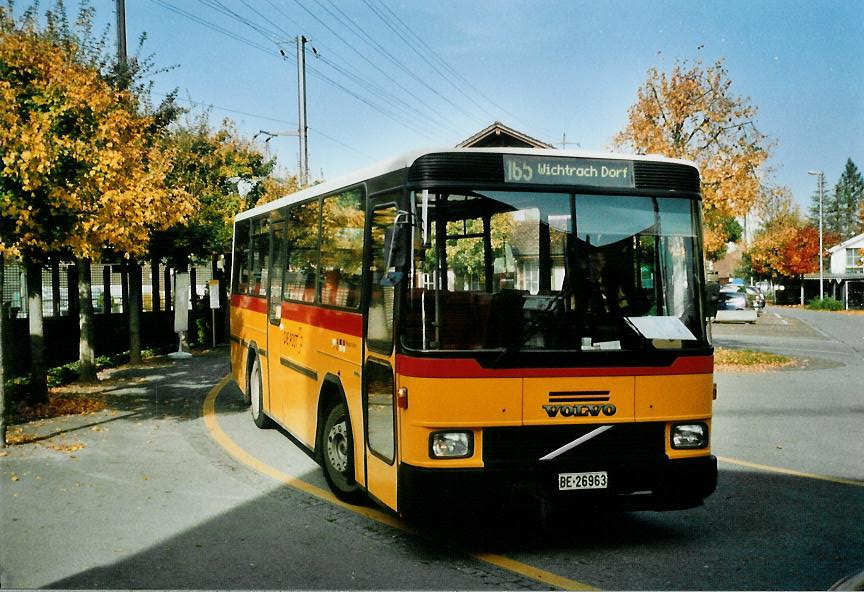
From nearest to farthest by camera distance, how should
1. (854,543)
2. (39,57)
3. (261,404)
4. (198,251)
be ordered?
(854,543) < (39,57) < (261,404) < (198,251)

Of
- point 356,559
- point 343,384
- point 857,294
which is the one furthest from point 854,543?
point 857,294

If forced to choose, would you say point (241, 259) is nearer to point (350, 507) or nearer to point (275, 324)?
point (275, 324)

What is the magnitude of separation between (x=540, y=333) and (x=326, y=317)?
271 cm

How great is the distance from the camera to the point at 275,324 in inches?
411

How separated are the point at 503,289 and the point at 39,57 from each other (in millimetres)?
7325

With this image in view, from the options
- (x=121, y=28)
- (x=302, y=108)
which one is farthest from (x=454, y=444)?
(x=302, y=108)

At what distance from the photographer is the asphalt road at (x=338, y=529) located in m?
5.61

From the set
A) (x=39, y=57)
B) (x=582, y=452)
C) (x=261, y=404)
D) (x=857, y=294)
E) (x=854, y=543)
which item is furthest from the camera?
(x=857, y=294)

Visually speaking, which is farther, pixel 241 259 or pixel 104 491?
pixel 241 259

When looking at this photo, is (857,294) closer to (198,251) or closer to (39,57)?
(198,251)

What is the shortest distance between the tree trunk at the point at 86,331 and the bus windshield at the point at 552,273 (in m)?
11.7

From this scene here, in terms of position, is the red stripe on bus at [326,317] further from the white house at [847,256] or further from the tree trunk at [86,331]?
the white house at [847,256]

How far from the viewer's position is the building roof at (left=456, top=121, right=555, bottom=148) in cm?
2783

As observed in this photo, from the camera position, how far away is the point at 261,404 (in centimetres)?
1131
